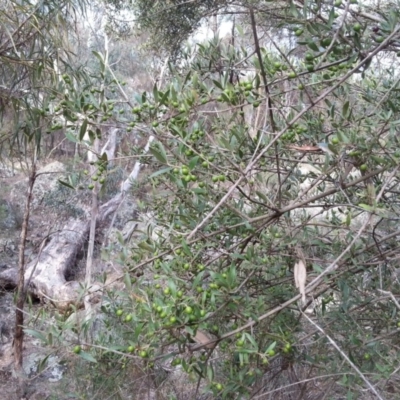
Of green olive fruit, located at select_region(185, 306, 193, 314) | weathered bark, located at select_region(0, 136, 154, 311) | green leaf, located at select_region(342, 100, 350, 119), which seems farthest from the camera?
weathered bark, located at select_region(0, 136, 154, 311)

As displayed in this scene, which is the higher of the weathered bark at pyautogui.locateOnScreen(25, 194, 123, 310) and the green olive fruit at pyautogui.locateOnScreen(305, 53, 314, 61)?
the green olive fruit at pyautogui.locateOnScreen(305, 53, 314, 61)

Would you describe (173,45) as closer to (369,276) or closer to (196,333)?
(369,276)

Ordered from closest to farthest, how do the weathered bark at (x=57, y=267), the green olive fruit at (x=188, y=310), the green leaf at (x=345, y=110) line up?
1. the green olive fruit at (x=188, y=310)
2. the green leaf at (x=345, y=110)
3. the weathered bark at (x=57, y=267)

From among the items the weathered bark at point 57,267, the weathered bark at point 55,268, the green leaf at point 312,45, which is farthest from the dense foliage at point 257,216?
the weathered bark at point 55,268

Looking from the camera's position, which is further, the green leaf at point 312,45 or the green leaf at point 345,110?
the green leaf at point 345,110

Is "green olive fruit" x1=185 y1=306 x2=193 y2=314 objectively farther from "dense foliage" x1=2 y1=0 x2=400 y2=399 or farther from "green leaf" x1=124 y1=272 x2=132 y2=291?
"green leaf" x1=124 y1=272 x2=132 y2=291

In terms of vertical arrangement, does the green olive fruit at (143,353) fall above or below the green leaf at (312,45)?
below

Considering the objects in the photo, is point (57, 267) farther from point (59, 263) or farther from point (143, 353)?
point (143, 353)

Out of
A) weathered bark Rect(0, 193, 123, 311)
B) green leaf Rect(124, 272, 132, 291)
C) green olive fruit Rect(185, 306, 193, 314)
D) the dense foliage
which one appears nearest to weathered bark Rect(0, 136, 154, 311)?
weathered bark Rect(0, 193, 123, 311)

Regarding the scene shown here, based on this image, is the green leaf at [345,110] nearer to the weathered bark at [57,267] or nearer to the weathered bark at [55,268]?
the weathered bark at [57,267]

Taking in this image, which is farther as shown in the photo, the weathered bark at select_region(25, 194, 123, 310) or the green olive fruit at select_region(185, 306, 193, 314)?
the weathered bark at select_region(25, 194, 123, 310)

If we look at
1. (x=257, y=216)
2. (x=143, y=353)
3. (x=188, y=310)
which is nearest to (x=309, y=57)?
(x=257, y=216)

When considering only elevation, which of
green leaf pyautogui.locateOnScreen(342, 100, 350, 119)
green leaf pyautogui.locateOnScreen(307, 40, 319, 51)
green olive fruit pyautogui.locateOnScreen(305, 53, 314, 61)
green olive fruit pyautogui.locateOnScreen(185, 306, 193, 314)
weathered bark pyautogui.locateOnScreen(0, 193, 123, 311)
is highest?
green leaf pyautogui.locateOnScreen(307, 40, 319, 51)

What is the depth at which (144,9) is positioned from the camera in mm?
3451
